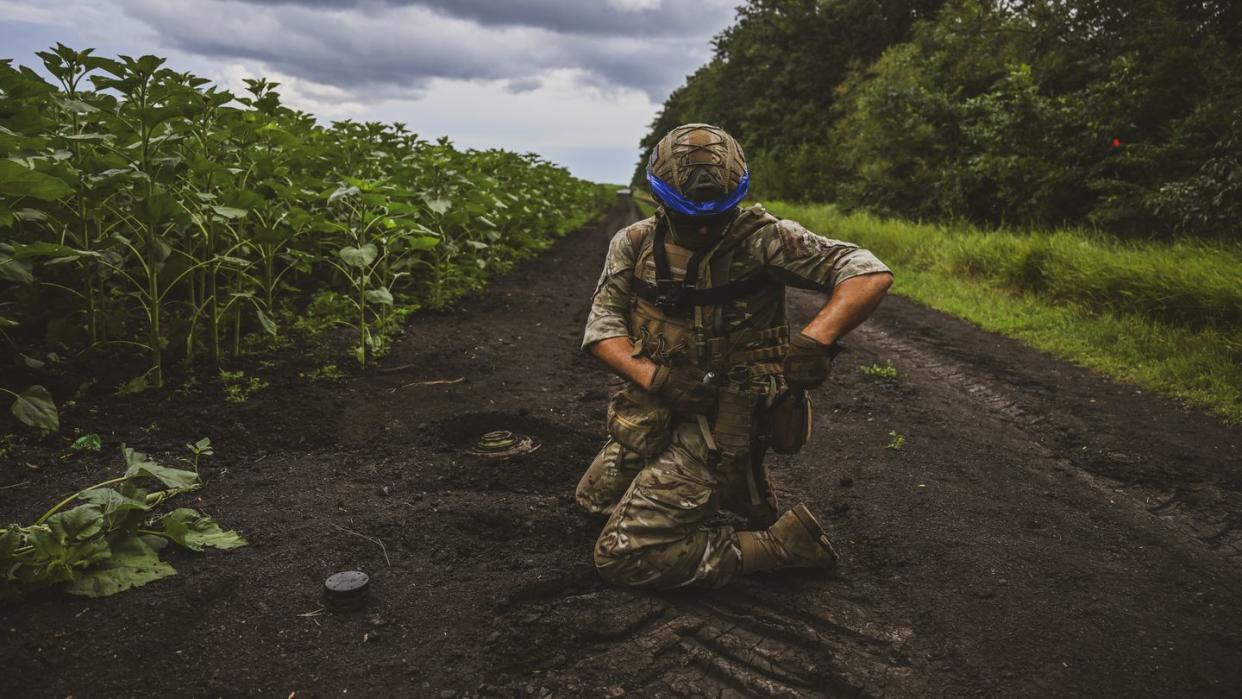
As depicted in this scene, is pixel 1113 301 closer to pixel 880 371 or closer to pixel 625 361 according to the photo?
pixel 880 371

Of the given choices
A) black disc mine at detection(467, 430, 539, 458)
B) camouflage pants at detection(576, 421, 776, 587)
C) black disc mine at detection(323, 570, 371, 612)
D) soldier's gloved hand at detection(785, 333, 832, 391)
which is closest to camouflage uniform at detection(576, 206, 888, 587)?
camouflage pants at detection(576, 421, 776, 587)

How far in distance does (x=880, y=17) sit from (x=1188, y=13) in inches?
780

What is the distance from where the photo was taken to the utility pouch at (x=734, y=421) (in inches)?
105

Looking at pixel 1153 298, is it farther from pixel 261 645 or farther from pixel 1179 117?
pixel 261 645

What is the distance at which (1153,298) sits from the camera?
21.5 feet

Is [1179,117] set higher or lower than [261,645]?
higher

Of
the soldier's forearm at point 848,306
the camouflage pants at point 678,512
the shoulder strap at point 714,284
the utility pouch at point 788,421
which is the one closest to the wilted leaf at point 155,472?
the camouflage pants at point 678,512

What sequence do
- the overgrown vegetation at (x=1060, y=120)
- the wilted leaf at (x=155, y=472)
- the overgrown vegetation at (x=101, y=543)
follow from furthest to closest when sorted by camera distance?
the overgrown vegetation at (x=1060, y=120) < the wilted leaf at (x=155, y=472) < the overgrown vegetation at (x=101, y=543)

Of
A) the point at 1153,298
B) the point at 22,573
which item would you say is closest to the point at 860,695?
the point at 22,573

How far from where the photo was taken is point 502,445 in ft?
12.6

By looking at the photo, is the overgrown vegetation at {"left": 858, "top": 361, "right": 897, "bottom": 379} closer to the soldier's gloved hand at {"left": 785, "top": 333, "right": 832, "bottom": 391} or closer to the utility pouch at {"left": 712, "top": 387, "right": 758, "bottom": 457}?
the utility pouch at {"left": 712, "top": 387, "right": 758, "bottom": 457}

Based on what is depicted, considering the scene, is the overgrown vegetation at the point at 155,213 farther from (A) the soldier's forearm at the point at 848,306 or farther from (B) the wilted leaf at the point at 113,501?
(A) the soldier's forearm at the point at 848,306

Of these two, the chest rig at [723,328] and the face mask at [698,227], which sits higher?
the face mask at [698,227]

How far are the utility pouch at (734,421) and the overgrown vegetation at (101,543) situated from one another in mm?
1844
